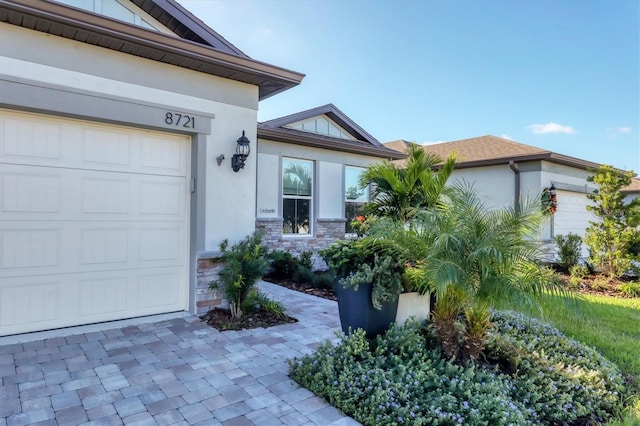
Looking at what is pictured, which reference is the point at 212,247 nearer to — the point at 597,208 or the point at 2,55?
the point at 2,55

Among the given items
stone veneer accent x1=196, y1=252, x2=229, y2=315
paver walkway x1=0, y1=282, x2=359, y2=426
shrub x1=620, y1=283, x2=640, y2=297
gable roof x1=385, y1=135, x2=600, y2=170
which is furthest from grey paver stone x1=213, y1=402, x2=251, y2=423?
gable roof x1=385, y1=135, x2=600, y2=170

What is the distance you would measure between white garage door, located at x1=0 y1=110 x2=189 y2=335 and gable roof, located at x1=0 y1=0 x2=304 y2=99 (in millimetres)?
1003

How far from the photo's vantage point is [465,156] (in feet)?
43.8

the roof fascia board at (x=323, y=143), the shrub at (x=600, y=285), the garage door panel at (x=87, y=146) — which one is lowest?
the shrub at (x=600, y=285)

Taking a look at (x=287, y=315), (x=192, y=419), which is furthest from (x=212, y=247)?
(x=192, y=419)

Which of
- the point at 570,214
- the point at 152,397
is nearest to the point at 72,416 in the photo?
the point at 152,397

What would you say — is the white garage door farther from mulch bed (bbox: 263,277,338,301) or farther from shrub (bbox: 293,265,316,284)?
shrub (bbox: 293,265,316,284)

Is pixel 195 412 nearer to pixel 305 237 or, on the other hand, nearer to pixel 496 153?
pixel 305 237

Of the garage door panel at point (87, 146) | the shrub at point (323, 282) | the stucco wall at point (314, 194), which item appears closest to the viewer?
the garage door panel at point (87, 146)

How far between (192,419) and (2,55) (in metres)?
4.21

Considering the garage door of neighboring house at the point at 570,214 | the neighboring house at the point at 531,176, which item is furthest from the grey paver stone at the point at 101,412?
the garage door of neighboring house at the point at 570,214

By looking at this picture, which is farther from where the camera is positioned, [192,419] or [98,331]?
[98,331]

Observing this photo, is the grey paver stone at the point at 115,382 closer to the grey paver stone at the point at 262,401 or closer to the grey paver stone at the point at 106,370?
the grey paver stone at the point at 106,370

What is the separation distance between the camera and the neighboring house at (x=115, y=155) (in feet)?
13.4
